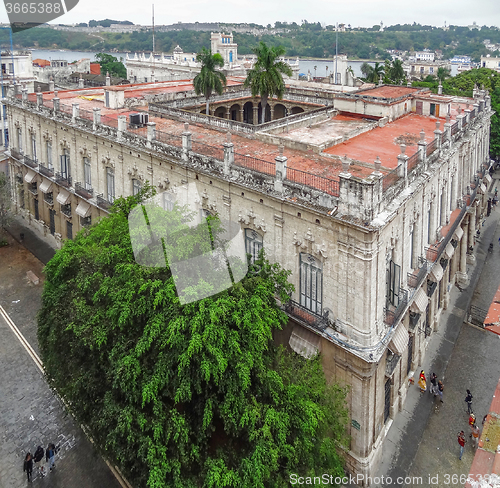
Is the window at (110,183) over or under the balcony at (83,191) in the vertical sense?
over

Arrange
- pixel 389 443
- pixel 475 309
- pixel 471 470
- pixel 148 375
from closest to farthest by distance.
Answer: pixel 148 375, pixel 471 470, pixel 389 443, pixel 475 309

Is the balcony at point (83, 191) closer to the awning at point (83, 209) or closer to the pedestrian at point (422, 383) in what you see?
the awning at point (83, 209)

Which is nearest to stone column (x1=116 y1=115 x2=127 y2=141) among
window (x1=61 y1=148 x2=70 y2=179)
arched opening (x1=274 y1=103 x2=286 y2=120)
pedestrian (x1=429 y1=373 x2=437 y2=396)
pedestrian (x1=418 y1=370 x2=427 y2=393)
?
window (x1=61 y1=148 x2=70 y2=179)

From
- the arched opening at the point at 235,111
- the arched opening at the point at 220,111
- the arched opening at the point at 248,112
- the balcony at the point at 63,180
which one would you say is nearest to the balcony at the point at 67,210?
the balcony at the point at 63,180

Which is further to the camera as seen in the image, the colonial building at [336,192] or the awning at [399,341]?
the awning at [399,341]

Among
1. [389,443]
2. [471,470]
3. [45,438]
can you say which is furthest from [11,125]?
[471,470]

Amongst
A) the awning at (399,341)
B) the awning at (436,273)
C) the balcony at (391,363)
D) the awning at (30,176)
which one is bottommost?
the balcony at (391,363)

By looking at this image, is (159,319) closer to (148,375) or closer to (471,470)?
(148,375)
